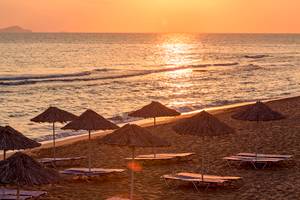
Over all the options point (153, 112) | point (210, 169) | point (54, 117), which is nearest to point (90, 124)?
point (54, 117)

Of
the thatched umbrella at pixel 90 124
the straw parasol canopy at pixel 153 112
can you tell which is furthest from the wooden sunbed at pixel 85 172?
the straw parasol canopy at pixel 153 112

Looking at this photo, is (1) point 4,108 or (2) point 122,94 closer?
(1) point 4,108

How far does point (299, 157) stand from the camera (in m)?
17.8

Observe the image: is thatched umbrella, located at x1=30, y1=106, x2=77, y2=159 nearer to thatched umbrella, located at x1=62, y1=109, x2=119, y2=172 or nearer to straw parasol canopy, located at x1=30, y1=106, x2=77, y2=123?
straw parasol canopy, located at x1=30, y1=106, x2=77, y2=123

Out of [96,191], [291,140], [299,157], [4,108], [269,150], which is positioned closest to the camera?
[96,191]

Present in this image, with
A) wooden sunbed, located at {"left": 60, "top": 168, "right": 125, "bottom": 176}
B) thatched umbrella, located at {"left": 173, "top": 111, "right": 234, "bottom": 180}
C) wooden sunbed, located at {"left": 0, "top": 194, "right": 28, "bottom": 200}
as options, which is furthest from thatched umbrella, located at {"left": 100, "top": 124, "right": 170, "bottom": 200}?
wooden sunbed, located at {"left": 60, "top": 168, "right": 125, "bottom": 176}

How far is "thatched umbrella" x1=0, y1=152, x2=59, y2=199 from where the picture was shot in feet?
32.2

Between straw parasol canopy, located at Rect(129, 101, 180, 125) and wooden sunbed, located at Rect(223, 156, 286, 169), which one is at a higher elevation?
straw parasol canopy, located at Rect(129, 101, 180, 125)

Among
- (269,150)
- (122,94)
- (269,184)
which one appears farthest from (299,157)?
(122,94)

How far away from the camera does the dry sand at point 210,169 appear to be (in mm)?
13867

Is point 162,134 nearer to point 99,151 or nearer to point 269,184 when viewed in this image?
point 99,151

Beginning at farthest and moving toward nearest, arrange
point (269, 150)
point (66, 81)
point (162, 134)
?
point (66, 81) → point (162, 134) → point (269, 150)

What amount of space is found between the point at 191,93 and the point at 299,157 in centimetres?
2711

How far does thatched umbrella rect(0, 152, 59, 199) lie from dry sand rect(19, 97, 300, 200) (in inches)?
143
